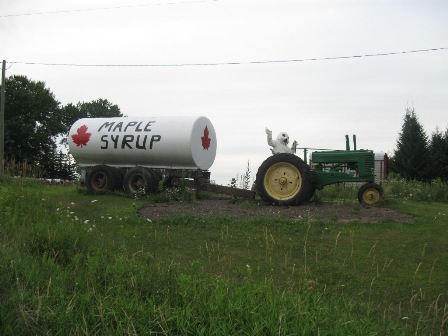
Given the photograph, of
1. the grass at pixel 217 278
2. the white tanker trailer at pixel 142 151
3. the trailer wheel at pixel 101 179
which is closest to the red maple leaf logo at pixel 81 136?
the white tanker trailer at pixel 142 151

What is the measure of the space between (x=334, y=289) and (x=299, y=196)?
247 inches

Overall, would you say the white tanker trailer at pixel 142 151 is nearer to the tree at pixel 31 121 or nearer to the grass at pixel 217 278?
the grass at pixel 217 278

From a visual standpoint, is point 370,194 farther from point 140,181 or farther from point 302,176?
point 140,181

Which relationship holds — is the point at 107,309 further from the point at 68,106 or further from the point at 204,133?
the point at 68,106

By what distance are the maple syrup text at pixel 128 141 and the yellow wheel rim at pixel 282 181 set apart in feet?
13.0

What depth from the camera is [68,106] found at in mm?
50281

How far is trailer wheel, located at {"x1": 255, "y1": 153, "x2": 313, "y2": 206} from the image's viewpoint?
442 inches

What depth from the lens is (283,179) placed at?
11.5 metres

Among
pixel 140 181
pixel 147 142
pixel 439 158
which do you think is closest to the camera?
pixel 140 181

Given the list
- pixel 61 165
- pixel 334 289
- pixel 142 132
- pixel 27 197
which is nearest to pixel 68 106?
pixel 61 165

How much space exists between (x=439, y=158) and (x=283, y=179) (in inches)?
903

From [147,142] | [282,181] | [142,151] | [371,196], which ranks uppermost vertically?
[147,142]

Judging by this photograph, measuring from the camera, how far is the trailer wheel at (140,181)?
1379cm

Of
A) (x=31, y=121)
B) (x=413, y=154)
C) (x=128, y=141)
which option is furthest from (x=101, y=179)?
(x=31, y=121)
